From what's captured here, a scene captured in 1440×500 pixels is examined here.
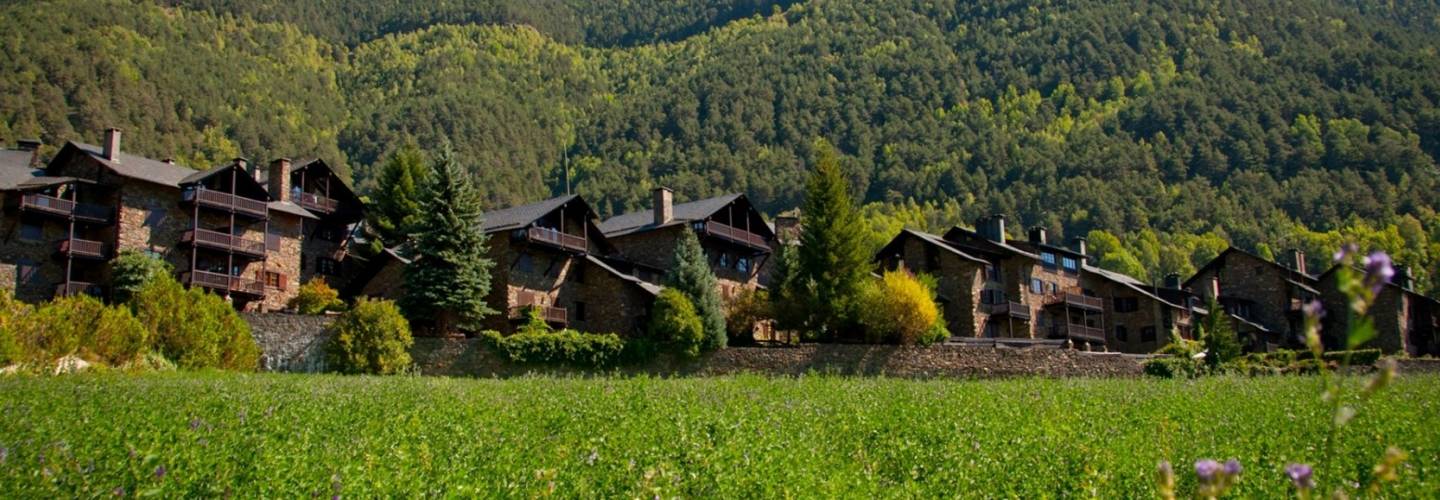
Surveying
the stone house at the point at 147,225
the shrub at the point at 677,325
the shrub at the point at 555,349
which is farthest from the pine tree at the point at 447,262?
the stone house at the point at 147,225

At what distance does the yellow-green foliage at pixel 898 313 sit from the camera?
4738cm

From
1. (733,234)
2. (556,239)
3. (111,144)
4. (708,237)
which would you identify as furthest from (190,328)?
(733,234)

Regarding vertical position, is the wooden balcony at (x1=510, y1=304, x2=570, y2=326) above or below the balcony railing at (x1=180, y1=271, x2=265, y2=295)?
below

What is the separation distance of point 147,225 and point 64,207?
3.30m

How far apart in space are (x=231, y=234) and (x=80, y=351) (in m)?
15.3

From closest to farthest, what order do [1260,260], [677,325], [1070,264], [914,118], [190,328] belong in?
[190,328], [677,325], [1070,264], [1260,260], [914,118]

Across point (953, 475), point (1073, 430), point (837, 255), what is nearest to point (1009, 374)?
point (837, 255)

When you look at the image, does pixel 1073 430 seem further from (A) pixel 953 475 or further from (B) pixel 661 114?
(B) pixel 661 114

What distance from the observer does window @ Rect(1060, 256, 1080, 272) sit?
70.4m

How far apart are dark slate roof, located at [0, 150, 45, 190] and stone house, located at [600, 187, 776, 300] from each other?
89.1 feet

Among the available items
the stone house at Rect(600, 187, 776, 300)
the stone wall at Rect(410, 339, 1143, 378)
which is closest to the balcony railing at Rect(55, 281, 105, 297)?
the stone wall at Rect(410, 339, 1143, 378)

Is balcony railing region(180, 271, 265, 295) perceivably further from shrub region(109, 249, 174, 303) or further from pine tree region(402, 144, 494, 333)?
pine tree region(402, 144, 494, 333)

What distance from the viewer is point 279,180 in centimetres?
5625

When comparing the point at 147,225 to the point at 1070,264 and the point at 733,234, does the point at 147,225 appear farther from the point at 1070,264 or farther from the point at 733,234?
the point at 1070,264
